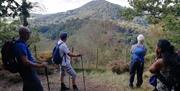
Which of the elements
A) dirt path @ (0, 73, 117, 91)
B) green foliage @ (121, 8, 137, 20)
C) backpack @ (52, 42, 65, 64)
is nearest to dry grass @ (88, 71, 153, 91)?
dirt path @ (0, 73, 117, 91)

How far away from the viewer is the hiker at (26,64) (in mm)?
7504

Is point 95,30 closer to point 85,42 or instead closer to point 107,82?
point 85,42

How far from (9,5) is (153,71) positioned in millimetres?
11242

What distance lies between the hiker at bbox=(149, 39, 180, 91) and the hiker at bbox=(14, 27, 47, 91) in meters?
1.97

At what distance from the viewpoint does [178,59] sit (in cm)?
724

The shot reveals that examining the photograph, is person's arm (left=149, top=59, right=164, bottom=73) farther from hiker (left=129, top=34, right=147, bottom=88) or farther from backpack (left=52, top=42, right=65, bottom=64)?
hiker (left=129, top=34, right=147, bottom=88)

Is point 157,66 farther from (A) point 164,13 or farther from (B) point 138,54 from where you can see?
(A) point 164,13

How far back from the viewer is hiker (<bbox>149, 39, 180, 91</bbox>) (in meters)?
7.14

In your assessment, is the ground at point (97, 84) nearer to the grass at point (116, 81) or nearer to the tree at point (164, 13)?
the grass at point (116, 81)

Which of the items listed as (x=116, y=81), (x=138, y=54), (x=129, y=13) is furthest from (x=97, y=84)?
(x=129, y=13)

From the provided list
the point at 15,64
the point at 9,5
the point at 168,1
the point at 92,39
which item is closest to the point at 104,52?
the point at 92,39

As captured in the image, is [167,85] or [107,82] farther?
[107,82]

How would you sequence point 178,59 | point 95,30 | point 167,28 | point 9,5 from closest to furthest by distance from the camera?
point 178,59
point 9,5
point 167,28
point 95,30

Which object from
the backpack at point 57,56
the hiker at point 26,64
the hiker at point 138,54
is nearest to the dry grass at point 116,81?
the hiker at point 138,54
